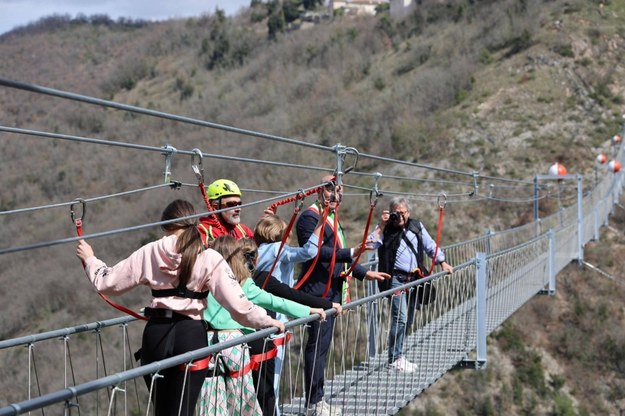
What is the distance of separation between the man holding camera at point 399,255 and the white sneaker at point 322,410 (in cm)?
90

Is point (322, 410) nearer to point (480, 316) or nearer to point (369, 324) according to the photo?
point (369, 324)

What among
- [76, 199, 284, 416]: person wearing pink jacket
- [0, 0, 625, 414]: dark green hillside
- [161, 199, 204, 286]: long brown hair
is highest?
[161, 199, 204, 286]: long brown hair

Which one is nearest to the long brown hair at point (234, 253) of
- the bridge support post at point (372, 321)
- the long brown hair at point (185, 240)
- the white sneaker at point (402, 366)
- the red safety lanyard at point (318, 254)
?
the long brown hair at point (185, 240)

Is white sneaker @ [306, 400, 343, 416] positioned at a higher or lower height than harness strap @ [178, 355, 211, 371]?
lower

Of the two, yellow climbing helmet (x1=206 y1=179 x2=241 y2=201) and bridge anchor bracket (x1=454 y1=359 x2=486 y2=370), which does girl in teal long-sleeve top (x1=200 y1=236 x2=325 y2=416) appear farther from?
bridge anchor bracket (x1=454 y1=359 x2=486 y2=370)

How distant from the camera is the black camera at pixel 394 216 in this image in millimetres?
6355

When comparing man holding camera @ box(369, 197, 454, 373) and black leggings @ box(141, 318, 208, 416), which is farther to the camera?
man holding camera @ box(369, 197, 454, 373)

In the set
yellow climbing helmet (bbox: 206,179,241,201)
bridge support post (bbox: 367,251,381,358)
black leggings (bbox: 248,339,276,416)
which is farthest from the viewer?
bridge support post (bbox: 367,251,381,358)

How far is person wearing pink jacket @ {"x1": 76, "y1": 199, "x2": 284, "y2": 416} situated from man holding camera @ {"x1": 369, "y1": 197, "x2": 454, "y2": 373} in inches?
104

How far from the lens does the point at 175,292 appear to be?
3777 mm

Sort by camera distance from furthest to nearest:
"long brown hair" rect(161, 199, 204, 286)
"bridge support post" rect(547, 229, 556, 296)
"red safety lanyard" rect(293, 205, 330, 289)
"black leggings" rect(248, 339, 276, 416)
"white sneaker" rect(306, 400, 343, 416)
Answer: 1. "bridge support post" rect(547, 229, 556, 296)
2. "white sneaker" rect(306, 400, 343, 416)
3. "red safety lanyard" rect(293, 205, 330, 289)
4. "black leggings" rect(248, 339, 276, 416)
5. "long brown hair" rect(161, 199, 204, 286)

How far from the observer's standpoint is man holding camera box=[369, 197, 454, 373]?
250 inches

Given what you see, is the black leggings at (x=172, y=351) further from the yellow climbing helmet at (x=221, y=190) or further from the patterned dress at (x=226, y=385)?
the yellow climbing helmet at (x=221, y=190)

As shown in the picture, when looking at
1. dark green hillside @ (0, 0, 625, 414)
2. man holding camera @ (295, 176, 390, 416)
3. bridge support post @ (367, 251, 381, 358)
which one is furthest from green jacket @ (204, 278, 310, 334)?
dark green hillside @ (0, 0, 625, 414)
